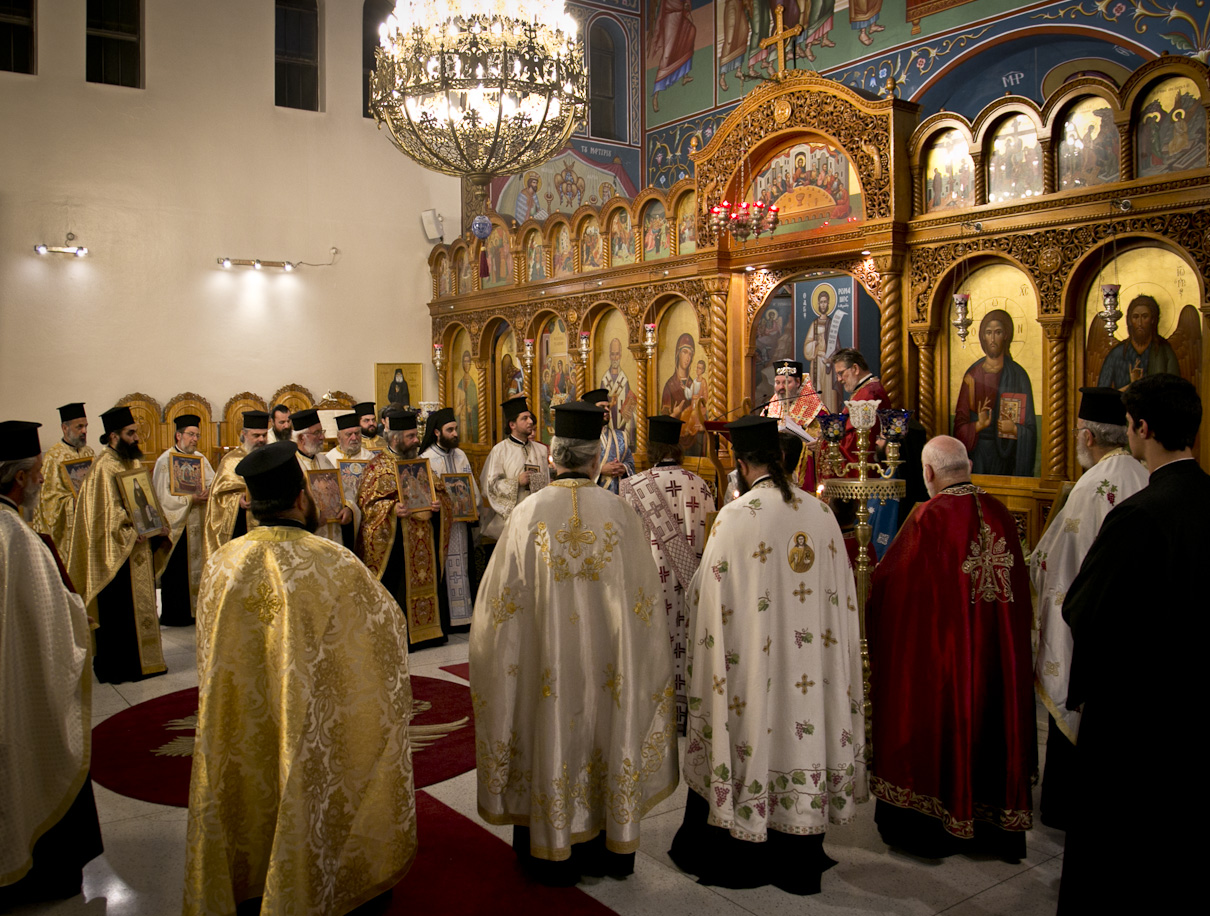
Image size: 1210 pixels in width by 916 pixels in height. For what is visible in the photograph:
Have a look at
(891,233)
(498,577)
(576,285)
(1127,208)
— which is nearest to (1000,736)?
(498,577)

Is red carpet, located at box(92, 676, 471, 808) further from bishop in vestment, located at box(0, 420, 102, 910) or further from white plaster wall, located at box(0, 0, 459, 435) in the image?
white plaster wall, located at box(0, 0, 459, 435)

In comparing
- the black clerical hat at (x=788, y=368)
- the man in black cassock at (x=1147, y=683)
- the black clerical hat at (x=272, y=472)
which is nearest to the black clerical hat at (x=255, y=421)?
the black clerical hat at (x=788, y=368)

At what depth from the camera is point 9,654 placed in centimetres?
354

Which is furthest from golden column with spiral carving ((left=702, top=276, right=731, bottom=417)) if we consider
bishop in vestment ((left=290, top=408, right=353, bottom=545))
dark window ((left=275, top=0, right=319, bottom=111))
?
dark window ((left=275, top=0, right=319, bottom=111))

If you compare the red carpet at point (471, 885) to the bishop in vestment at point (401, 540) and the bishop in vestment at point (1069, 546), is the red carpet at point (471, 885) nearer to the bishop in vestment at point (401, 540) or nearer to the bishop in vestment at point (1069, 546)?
the bishop in vestment at point (1069, 546)

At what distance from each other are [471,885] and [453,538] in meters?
4.79

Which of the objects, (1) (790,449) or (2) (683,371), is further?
(2) (683,371)

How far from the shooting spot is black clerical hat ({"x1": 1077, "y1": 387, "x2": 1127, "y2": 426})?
445cm

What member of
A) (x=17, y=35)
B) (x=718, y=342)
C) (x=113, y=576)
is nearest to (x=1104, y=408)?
(x=718, y=342)

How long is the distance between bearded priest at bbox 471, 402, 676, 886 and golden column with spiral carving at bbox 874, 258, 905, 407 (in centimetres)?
476

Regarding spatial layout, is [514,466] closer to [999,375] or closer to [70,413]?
[70,413]

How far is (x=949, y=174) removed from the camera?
7652 millimetres

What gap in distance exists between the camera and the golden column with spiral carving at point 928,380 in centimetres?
782

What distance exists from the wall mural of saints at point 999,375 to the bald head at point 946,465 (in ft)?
10.8
